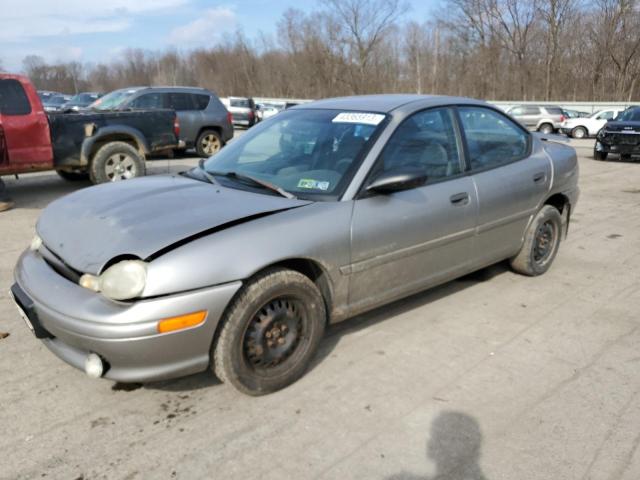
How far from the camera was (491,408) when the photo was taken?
296 centimetres

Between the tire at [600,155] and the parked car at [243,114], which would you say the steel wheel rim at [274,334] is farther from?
the parked car at [243,114]

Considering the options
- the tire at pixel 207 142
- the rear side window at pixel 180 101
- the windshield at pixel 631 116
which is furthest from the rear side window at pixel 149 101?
the windshield at pixel 631 116

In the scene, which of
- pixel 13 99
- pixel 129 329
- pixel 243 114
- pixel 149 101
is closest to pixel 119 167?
pixel 13 99

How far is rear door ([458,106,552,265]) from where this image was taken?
4.19 metres

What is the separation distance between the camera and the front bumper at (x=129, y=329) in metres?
2.56

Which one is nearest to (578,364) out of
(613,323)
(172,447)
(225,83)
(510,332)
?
(510,332)

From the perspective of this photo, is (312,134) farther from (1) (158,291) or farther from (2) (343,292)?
(1) (158,291)

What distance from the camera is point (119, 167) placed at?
9.13 metres

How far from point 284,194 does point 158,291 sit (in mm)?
1085

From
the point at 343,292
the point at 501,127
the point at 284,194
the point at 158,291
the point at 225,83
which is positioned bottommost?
the point at 343,292

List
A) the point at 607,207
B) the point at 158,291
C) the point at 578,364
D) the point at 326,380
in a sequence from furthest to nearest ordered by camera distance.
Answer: the point at 607,207
the point at 578,364
the point at 326,380
the point at 158,291

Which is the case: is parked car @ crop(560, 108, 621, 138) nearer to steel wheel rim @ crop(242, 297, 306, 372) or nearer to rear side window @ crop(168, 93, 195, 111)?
rear side window @ crop(168, 93, 195, 111)

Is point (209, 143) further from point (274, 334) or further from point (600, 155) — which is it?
point (274, 334)

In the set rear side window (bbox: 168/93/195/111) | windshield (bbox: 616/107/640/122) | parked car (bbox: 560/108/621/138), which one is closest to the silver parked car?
rear side window (bbox: 168/93/195/111)
